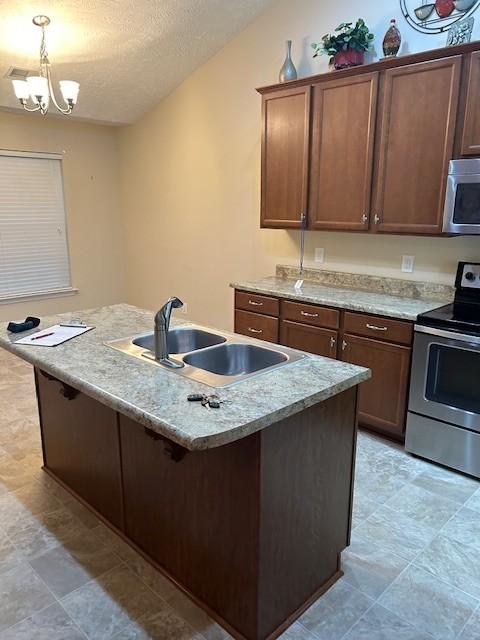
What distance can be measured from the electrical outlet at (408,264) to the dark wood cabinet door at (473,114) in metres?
0.82

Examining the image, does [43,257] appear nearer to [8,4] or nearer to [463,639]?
[8,4]

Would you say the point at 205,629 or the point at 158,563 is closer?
the point at 205,629

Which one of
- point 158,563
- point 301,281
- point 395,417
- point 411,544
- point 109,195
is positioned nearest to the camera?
point 158,563

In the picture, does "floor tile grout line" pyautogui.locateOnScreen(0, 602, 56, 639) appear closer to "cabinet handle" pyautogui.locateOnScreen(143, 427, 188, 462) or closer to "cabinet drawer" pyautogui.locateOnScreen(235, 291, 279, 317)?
"cabinet handle" pyautogui.locateOnScreen(143, 427, 188, 462)

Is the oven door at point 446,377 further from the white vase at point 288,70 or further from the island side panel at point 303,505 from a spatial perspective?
the white vase at point 288,70

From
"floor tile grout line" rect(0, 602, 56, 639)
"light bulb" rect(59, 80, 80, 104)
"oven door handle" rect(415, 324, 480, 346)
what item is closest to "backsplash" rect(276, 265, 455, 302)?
"oven door handle" rect(415, 324, 480, 346)

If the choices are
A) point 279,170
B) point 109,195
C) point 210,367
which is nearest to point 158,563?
point 210,367

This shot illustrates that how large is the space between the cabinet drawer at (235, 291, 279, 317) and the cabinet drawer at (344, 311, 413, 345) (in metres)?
0.62

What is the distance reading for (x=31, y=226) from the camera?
5.12 m

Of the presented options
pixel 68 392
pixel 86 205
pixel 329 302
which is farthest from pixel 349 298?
pixel 86 205

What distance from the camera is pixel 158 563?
6.44 feet

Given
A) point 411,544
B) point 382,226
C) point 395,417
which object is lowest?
point 411,544

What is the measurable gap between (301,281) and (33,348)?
7.70 ft

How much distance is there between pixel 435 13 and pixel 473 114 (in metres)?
0.84
